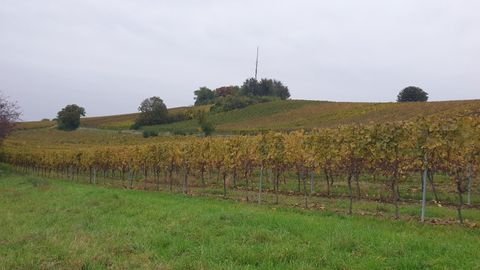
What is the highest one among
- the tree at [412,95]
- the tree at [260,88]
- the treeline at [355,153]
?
the tree at [260,88]

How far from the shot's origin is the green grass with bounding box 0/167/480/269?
26.1ft

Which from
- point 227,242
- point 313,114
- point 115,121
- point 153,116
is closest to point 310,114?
point 313,114

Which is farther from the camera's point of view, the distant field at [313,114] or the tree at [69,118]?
the tree at [69,118]

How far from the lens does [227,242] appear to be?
9484mm

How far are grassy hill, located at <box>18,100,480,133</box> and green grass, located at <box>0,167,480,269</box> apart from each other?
35688 millimetres

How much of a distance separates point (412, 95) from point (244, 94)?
3711 centimetres

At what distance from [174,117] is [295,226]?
88.3 metres

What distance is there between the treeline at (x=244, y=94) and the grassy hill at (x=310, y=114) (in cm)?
448

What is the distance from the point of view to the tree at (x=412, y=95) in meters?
87.4

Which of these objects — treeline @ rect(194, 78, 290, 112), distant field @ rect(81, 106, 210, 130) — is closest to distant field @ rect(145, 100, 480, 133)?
treeline @ rect(194, 78, 290, 112)

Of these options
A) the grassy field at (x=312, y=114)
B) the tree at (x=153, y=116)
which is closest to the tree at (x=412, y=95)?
the grassy field at (x=312, y=114)

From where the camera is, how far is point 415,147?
14.0 metres

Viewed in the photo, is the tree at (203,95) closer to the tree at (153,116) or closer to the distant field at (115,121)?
the distant field at (115,121)

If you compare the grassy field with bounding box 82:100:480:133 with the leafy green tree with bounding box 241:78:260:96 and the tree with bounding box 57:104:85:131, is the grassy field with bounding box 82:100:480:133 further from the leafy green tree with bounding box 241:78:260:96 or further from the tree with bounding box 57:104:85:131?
the tree with bounding box 57:104:85:131
